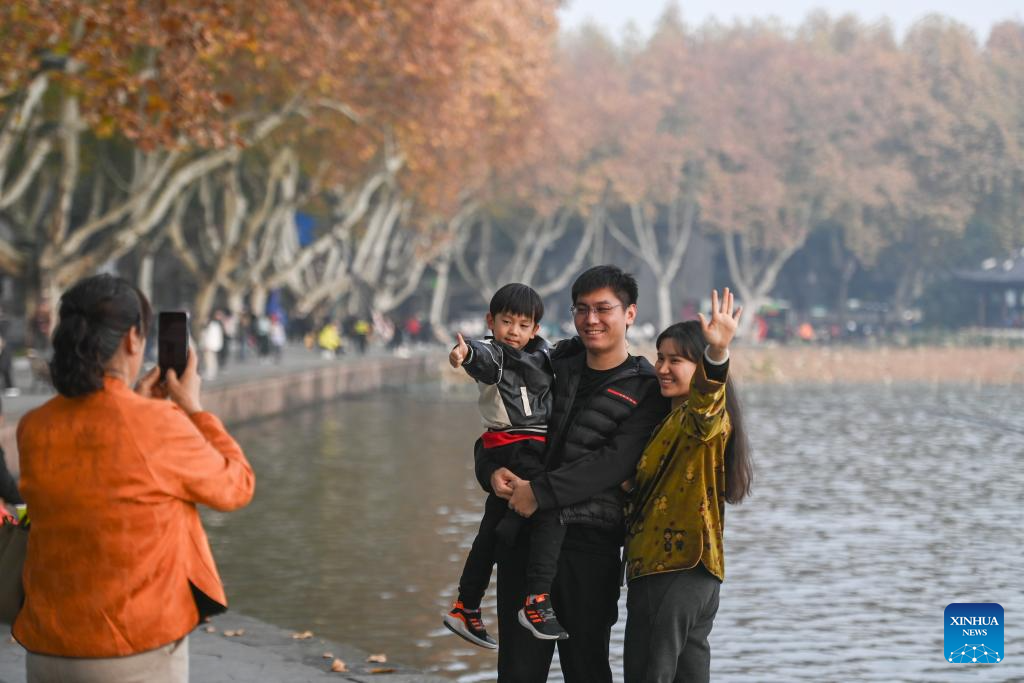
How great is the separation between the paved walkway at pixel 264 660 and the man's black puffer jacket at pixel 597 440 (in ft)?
7.03

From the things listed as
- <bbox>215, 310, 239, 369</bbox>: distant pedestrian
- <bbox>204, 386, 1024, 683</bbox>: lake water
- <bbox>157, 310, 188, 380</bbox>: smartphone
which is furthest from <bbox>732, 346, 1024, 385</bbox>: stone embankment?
<bbox>157, 310, 188, 380</bbox>: smartphone

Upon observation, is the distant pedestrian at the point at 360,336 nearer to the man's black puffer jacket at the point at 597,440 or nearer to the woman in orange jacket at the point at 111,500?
the man's black puffer jacket at the point at 597,440

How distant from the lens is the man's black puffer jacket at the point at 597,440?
5305mm

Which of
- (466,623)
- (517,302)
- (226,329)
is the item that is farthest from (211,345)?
(517,302)

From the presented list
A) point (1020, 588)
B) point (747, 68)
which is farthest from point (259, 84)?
point (747, 68)

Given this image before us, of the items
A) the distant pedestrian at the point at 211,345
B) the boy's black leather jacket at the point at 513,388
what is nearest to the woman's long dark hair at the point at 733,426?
the boy's black leather jacket at the point at 513,388

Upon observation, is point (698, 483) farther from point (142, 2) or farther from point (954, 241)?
point (954, 241)

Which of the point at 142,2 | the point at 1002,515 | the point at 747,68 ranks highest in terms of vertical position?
the point at 747,68

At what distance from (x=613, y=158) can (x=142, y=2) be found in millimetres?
46002

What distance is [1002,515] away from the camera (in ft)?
49.0

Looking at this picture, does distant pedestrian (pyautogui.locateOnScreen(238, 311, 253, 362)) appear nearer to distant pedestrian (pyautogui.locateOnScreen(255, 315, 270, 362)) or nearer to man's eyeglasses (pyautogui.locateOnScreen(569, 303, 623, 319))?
distant pedestrian (pyautogui.locateOnScreen(255, 315, 270, 362))

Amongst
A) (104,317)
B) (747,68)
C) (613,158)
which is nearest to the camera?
(104,317)

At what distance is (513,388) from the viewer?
541 centimetres

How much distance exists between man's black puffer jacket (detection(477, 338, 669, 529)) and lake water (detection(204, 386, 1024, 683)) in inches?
128
